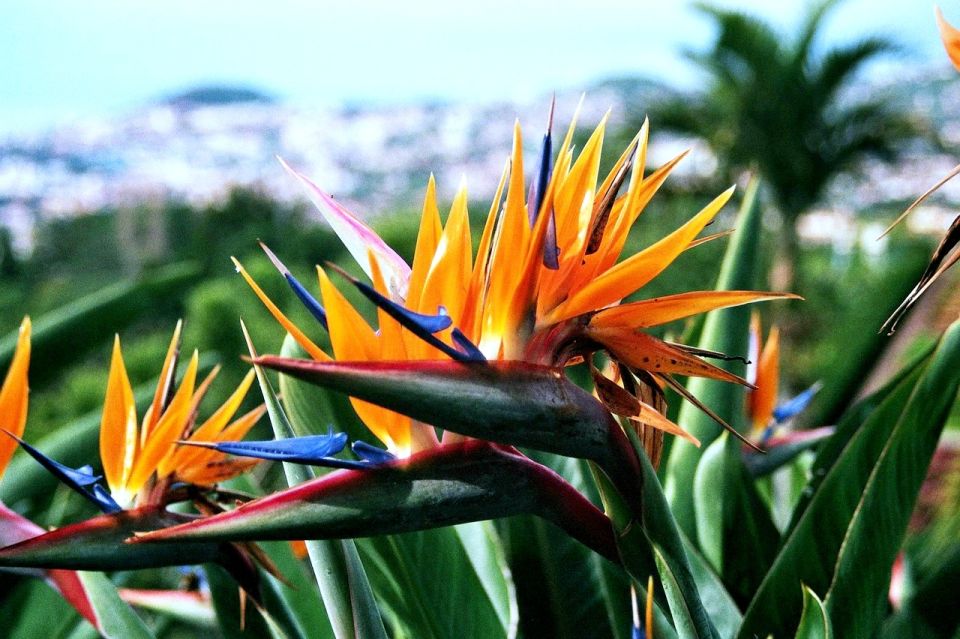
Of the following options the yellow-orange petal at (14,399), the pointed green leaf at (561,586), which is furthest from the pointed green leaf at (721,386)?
the yellow-orange petal at (14,399)

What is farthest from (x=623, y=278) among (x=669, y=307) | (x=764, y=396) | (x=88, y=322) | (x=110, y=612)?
(x=88, y=322)

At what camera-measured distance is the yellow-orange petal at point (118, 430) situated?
1.59 feet

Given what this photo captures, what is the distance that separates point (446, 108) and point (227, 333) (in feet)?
150

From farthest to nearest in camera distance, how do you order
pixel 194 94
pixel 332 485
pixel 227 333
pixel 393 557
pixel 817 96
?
pixel 194 94, pixel 817 96, pixel 227 333, pixel 393 557, pixel 332 485

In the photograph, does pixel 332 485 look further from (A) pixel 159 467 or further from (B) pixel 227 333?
(B) pixel 227 333

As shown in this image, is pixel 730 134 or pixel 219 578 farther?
pixel 730 134

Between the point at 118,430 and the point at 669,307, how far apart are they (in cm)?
30

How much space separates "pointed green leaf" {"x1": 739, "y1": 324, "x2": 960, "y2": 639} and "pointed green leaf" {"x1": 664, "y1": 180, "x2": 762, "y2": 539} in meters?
0.18

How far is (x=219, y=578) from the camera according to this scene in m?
0.58

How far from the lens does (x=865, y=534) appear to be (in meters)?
0.51

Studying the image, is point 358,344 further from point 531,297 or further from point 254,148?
point 254,148

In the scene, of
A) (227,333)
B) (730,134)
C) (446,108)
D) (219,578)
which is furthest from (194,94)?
(219,578)

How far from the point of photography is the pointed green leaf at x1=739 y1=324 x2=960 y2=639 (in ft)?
1.67

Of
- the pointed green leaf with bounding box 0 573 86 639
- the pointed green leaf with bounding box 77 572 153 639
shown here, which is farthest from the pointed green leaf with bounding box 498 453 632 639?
the pointed green leaf with bounding box 0 573 86 639
